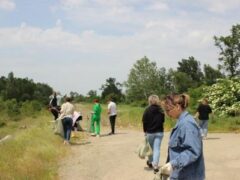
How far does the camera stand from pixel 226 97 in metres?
36.7

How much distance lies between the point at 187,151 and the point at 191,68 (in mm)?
99179

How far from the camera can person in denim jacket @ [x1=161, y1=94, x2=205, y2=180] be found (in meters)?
6.57

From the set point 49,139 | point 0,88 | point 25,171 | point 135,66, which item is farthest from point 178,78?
point 25,171

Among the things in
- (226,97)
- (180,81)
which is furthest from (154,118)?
(180,81)

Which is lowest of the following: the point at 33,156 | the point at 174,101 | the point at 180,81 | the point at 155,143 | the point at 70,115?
the point at 33,156

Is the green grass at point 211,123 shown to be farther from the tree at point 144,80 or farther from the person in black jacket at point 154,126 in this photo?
the tree at point 144,80

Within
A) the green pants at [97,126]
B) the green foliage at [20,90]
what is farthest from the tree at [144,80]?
the green pants at [97,126]

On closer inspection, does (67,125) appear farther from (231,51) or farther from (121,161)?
(231,51)

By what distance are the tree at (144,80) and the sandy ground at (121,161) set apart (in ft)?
268

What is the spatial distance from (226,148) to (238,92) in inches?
727

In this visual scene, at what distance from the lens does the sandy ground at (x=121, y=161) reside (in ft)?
44.8

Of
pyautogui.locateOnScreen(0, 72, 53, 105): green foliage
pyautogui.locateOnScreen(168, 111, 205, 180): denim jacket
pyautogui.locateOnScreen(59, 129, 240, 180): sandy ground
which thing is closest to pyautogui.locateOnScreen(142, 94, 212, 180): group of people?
pyautogui.locateOnScreen(168, 111, 205, 180): denim jacket

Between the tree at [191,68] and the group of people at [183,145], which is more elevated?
the tree at [191,68]

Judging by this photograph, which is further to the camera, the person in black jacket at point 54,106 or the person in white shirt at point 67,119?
the person in black jacket at point 54,106
